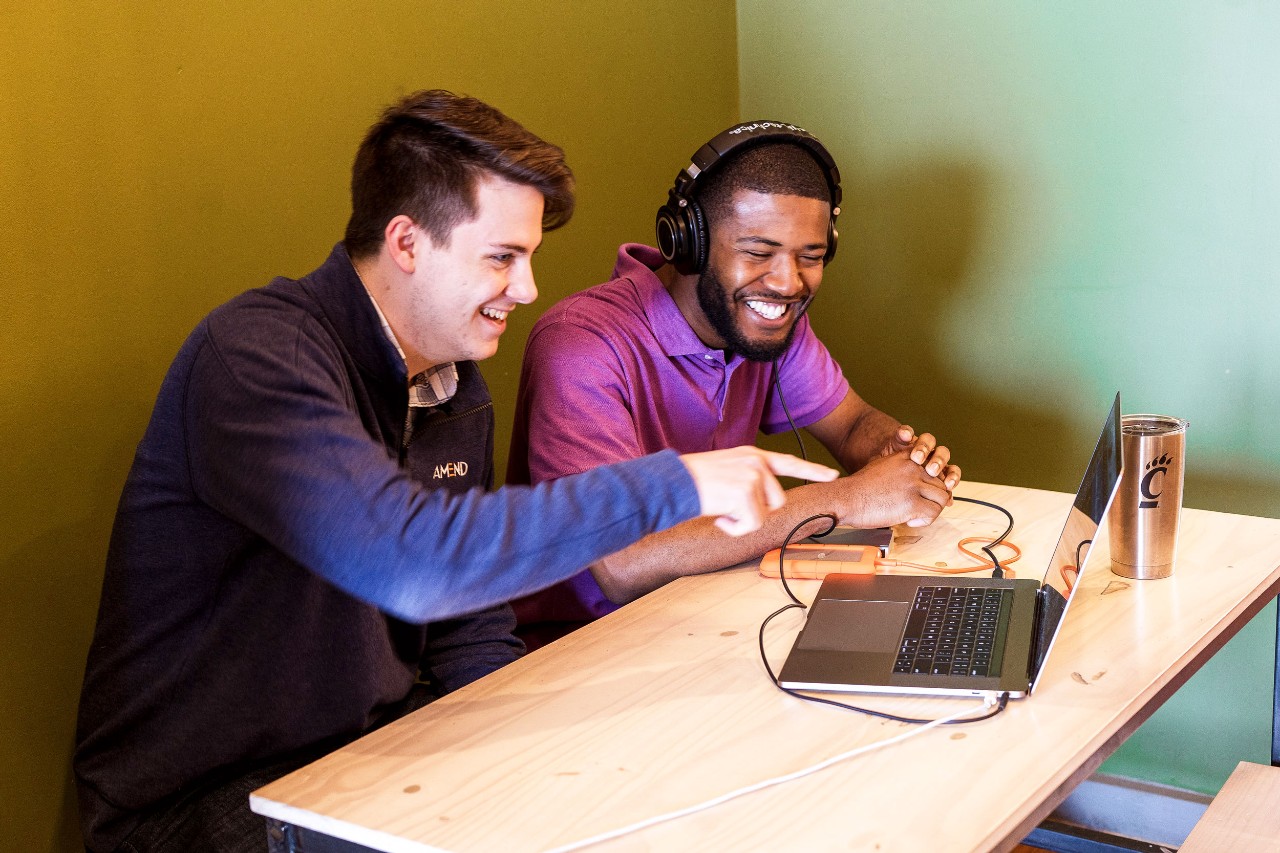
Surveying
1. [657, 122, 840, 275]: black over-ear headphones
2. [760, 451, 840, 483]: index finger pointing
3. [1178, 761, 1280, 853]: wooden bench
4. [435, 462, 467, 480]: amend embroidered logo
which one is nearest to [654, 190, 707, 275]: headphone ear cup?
[657, 122, 840, 275]: black over-ear headphones

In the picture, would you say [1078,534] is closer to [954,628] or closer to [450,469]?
[954,628]

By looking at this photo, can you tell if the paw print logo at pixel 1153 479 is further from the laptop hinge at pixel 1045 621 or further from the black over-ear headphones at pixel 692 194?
the black over-ear headphones at pixel 692 194

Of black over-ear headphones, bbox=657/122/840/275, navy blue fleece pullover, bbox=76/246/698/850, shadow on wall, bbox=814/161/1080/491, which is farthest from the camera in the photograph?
shadow on wall, bbox=814/161/1080/491

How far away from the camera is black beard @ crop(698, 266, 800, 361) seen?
2.00m

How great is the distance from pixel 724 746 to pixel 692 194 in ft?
3.40

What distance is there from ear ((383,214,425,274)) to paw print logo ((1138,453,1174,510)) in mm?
932

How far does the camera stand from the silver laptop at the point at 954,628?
1264mm

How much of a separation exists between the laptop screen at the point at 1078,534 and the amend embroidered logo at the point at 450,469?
31.1 inches

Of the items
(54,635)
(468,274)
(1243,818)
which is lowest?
(1243,818)

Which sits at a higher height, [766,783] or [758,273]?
[758,273]

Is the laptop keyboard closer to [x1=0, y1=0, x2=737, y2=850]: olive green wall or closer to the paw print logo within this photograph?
the paw print logo

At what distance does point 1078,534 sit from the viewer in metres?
1.34

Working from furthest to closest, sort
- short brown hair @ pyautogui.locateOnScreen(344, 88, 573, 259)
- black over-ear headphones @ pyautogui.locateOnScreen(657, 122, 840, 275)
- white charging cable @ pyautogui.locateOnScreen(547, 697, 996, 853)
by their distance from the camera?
black over-ear headphones @ pyautogui.locateOnScreen(657, 122, 840, 275) → short brown hair @ pyautogui.locateOnScreen(344, 88, 573, 259) → white charging cable @ pyautogui.locateOnScreen(547, 697, 996, 853)

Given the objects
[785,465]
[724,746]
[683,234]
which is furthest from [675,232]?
[724,746]
